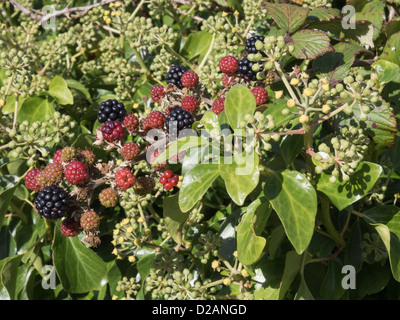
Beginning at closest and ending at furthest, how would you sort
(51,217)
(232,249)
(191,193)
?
(191,193), (51,217), (232,249)

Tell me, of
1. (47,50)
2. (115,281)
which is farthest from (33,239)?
(47,50)

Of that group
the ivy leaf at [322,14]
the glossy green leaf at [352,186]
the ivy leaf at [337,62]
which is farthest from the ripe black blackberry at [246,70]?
the glossy green leaf at [352,186]

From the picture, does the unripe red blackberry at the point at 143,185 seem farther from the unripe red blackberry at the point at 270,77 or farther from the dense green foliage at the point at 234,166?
the unripe red blackberry at the point at 270,77

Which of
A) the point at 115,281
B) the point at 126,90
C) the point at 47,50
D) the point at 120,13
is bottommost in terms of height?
the point at 115,281

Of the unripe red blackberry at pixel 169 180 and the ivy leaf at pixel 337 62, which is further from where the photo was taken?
the ivy leaf at pixel 337 62

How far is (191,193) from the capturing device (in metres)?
1.43

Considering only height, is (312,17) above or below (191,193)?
above

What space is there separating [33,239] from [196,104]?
1.18 metres

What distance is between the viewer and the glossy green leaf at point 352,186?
1538 millimetres

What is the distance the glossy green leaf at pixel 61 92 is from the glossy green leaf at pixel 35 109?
6 cm

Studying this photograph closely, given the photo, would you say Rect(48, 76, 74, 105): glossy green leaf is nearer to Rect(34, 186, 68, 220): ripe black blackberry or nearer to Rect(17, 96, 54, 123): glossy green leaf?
Rect(17, 96, 54, 123): glossy green leaf

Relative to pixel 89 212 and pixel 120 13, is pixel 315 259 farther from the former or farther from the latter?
pixel 120 13

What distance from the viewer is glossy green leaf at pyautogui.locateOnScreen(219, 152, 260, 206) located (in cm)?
134

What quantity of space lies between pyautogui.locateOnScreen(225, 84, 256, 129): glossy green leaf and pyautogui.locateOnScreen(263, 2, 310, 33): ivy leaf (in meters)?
0.53
